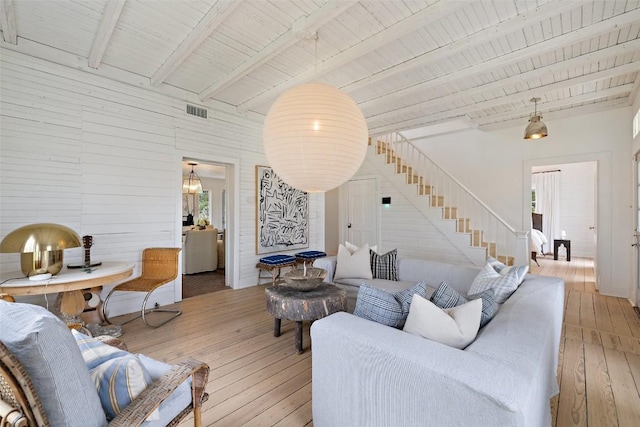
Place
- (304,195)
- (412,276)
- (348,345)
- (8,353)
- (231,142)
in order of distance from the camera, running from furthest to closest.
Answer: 1. (304,195)
2. (231,142)
3. (412,276)
4. (348,345)
5. (8,353)

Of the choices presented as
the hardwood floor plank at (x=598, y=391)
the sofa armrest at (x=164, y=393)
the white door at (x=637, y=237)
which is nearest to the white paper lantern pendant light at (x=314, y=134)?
the sofa armrest at (x=164, y=393)

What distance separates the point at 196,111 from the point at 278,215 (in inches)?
85.9

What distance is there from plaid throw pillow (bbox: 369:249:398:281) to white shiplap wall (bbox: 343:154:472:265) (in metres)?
2.12

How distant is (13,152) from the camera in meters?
2.94

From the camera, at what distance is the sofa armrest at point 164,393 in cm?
103

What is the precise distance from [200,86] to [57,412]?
13.3 feet

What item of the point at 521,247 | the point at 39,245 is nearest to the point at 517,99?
the point at 521,247

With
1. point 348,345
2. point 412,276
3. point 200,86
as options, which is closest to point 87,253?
point 200,86

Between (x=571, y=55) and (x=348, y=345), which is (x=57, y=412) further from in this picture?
(x=571, y=55)

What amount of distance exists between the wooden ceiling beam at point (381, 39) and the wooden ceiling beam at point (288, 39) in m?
0.53

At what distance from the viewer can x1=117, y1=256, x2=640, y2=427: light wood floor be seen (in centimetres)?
187

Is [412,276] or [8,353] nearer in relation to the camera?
[8,353]

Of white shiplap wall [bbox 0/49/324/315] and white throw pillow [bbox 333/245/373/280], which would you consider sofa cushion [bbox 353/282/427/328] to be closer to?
white throw pillow [bbox 333/245/373/280]

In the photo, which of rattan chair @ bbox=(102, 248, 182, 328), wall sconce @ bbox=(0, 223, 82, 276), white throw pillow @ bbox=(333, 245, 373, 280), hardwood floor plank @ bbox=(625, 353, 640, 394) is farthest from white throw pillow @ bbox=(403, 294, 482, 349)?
rattan chair @ bbox=(102, 248, 182, 328)
